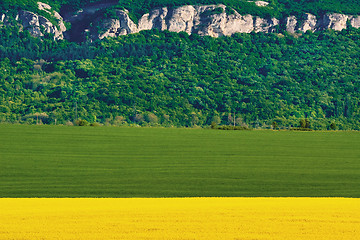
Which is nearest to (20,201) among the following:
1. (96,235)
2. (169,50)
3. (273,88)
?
(96,235)

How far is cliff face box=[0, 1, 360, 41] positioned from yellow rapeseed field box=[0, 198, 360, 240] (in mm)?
109171

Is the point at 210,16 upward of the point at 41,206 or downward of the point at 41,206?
downward

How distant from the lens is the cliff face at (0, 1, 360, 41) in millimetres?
125500

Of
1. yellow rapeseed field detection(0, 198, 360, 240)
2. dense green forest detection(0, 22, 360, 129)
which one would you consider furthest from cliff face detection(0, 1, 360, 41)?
yellow rapeseed field detection(0, 198, 360, 240)

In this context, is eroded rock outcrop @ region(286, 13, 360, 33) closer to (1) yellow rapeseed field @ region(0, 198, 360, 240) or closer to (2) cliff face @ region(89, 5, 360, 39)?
(2) cliff face @ region(89, 5, 360, 39)

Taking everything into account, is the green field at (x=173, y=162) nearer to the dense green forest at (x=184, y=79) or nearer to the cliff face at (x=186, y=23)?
the dense green forest at (x=184, y=79)

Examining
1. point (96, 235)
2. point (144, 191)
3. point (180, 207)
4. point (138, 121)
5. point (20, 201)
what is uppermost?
point (96, 235)

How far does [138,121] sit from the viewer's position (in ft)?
259

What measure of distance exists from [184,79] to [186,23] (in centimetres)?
3642

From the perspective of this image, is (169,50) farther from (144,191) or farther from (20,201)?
(20,201)

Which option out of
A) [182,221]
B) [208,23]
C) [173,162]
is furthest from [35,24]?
[182,221]

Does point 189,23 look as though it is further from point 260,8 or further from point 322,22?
point 322,22

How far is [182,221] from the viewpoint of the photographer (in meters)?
14.2

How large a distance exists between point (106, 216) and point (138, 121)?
211ft
